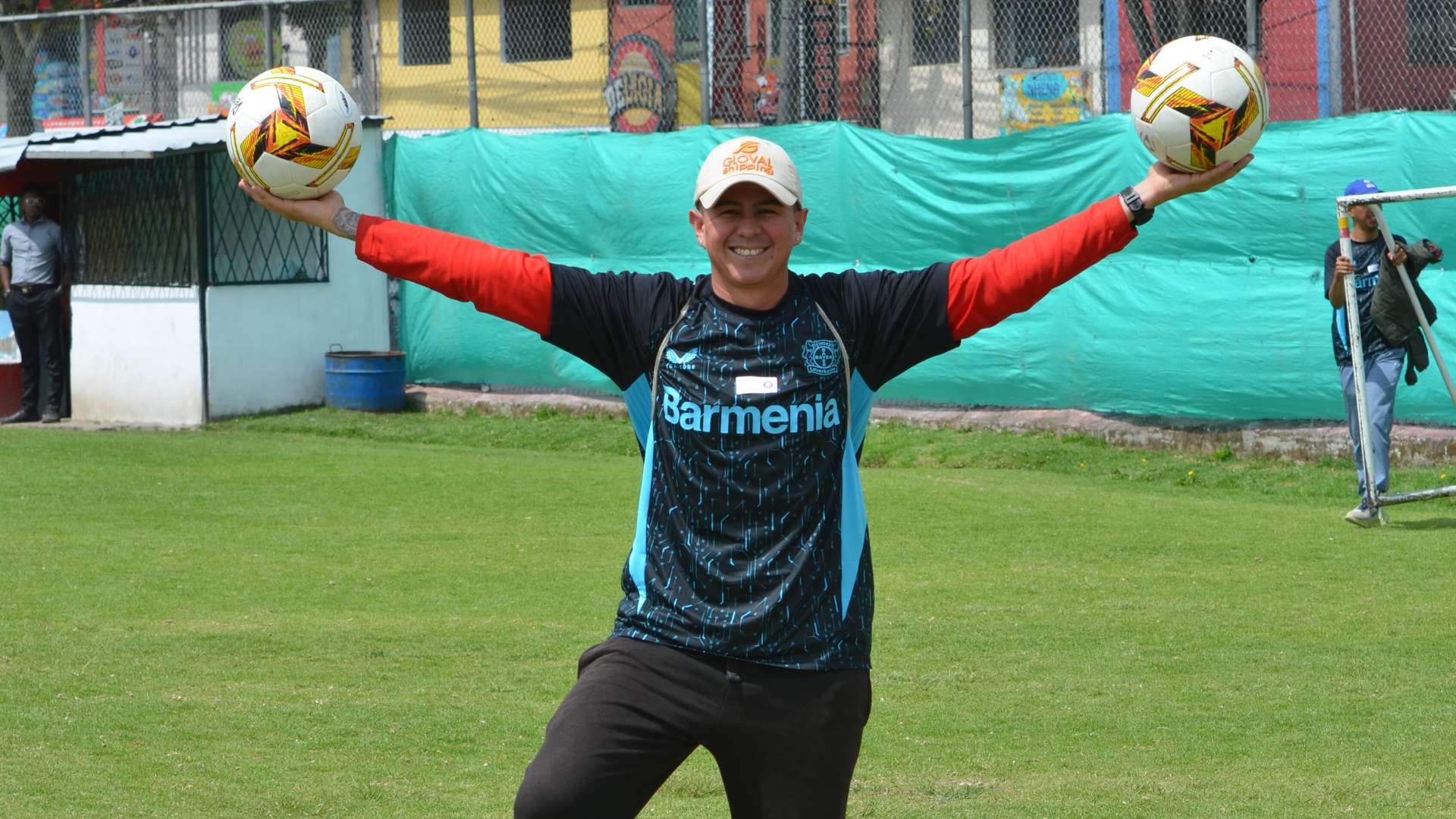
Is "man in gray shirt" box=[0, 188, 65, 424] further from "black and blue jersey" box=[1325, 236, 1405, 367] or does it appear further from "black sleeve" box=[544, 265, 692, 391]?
"black sleeve" box=[544, 265, 692, 391]

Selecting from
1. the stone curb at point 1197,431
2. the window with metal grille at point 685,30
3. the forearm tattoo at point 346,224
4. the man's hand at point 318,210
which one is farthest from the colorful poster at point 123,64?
the forearm tattoo at point 346,224

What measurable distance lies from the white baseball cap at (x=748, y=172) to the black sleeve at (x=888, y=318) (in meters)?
0.24

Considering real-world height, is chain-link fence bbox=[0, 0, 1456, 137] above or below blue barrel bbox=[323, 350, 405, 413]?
above

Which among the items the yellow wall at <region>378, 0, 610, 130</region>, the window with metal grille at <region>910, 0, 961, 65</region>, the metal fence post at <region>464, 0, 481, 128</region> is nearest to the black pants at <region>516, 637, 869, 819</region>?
the metal fence post at <region>464, 0, 481, 128</region>

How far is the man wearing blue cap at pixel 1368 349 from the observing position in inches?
459

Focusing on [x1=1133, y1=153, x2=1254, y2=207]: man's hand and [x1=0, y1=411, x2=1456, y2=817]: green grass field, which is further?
[x1=0, y1=411, x2=1456, y2=817]: green grass field

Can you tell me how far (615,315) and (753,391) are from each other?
1.39 ft

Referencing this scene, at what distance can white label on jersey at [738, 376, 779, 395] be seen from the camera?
397 centimetres

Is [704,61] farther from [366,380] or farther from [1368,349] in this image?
[1368,349]

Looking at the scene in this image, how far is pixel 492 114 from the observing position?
27344 mm

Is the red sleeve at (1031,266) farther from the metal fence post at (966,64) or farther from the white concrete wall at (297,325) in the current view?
the white concrete wall at (297,325)

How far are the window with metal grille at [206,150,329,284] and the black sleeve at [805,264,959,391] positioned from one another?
14434 mm

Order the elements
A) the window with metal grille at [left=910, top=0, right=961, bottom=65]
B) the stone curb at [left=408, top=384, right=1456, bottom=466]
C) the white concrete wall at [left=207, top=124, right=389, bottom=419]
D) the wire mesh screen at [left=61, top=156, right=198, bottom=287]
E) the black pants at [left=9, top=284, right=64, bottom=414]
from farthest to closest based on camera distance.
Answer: the window with metal grille at [left=910, top=0, right=961, bottom=65] < the black pants at [left=9, top=284, right=64, bottom=414] < the wire mesh screen at [left=61, top=156, right=198, bottom=287] < the white concrete wall at [left=207, top=124, right=389, bottom=419] < the stone curb at [left=408, top=384, right=1456, bottom=466]

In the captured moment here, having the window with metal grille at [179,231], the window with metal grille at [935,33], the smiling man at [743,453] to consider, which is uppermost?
the window with metal grille at [935,33]
